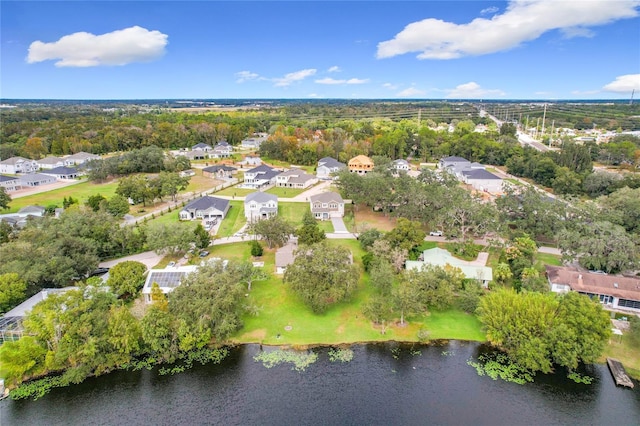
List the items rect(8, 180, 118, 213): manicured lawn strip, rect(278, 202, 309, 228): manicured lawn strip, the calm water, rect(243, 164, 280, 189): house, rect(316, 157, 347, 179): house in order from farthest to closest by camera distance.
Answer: rect(316, 157, 347, 179): house < rect(243, 164, 280, 189): house < rect(8, 180, 118, 213): manicured lawn strip < rect(278, 202, 309, 228): manicured lawn strip < the calm water

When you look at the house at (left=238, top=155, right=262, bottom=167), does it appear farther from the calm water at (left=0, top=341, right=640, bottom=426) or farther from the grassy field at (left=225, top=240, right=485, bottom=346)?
the calm water at (left=0, top=341, right=640, bottom=426)

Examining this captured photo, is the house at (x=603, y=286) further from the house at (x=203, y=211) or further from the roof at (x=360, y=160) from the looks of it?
the roof at (x=360, y=160)

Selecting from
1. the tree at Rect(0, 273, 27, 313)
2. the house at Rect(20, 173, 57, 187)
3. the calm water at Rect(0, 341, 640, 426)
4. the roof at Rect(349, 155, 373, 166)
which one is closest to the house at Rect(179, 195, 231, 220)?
the tree at Rect(0, 273, 27, 313)

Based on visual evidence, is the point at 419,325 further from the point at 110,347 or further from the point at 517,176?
the point at 517,176

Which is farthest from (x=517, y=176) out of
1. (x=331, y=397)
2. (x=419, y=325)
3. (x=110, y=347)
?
(x=110, y=347)

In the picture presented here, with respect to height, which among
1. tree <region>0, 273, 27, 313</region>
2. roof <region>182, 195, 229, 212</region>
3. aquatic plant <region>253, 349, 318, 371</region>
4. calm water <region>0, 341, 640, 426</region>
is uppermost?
roof <region>182, 195, 229, 212</region>
